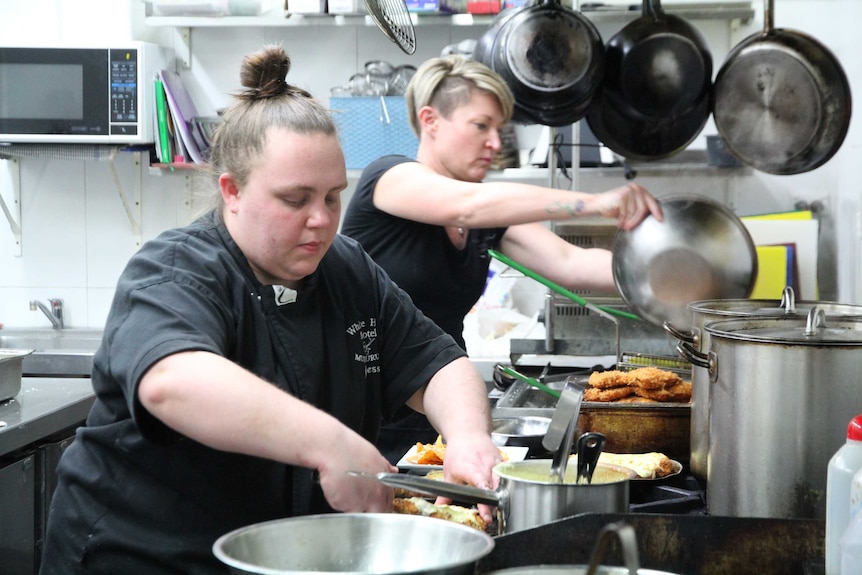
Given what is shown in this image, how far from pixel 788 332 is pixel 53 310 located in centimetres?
370

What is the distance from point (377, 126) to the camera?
375cm

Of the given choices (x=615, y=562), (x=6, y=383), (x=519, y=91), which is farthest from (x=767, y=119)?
(x=6, y=383)

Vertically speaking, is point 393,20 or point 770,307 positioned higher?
point 393,20

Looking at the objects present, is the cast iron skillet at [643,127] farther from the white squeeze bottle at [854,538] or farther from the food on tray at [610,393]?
the white squeeze bottle at [854,538]

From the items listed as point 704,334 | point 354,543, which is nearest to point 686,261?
point 704,334

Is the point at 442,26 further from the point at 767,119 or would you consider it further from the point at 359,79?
the point at 767,119

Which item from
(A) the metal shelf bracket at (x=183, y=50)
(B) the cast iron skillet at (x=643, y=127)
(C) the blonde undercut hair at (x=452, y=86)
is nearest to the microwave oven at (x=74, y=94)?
(A) the metal shelf bracket at (x=183, y=50)

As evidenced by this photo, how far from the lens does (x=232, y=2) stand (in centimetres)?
384

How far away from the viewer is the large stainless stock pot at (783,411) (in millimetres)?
1248

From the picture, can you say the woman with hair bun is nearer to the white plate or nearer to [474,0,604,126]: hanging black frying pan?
the white plate

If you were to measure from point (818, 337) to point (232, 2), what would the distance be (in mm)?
3110

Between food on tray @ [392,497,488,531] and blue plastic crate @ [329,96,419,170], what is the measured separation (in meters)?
2.49

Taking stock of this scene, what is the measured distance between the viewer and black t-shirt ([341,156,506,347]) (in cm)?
256

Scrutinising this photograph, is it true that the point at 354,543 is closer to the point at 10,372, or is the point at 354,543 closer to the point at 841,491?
the point at 841,491
